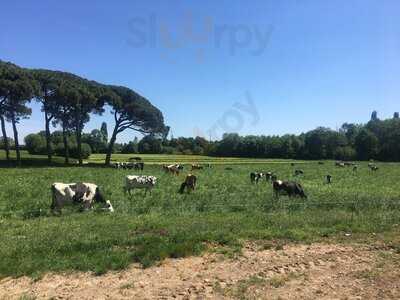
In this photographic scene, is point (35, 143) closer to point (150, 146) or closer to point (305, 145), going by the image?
point (150, 146)

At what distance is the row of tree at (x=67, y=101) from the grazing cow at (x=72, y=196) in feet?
144

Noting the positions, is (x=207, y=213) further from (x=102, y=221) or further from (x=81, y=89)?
(x=81, y=89)

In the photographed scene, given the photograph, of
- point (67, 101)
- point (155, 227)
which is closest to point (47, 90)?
point (67, 101)

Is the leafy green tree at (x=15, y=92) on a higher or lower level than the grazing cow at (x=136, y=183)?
higher

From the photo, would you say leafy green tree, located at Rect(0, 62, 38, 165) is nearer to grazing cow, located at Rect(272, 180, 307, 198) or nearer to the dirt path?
grazing cow, located at Rect(272, 180, 307, 198)

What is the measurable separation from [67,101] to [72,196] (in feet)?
167

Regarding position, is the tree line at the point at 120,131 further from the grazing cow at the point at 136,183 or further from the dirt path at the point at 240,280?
the dirt path at the point at 240,280

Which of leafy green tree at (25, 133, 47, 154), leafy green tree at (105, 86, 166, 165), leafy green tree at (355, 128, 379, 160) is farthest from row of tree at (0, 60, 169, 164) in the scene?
leafy green tree at (355, 128, 379, 160)

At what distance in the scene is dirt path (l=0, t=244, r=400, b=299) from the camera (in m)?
8.45

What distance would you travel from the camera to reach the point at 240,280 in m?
9.03

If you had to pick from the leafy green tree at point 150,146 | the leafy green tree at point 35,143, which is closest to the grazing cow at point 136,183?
the leafy green tree at point 35,143

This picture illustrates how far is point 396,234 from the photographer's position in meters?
13.0

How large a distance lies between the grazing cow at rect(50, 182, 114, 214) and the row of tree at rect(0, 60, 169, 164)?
4403 centimetres

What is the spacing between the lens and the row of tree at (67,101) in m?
58.7
